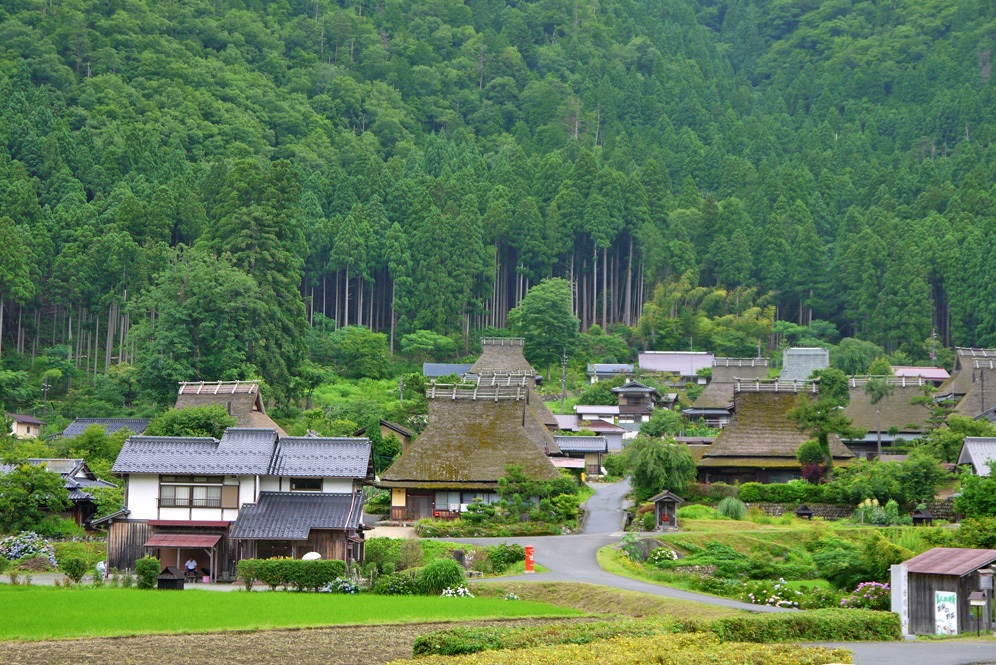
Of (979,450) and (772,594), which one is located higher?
(979,450)

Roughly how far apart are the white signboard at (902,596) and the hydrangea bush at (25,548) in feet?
69.6

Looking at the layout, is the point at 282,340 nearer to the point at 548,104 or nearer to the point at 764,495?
the point at 764,495

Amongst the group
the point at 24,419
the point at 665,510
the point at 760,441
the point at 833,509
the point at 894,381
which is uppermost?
the point at 894,381

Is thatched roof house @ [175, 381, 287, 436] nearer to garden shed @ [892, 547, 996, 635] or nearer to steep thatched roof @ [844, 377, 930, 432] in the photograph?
steep thatched roof @ [844, 377, 930, 432]

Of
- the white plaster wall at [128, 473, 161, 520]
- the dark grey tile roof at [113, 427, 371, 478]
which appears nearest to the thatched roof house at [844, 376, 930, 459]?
the dark grey tile roof at [113, 427, 371, 478]

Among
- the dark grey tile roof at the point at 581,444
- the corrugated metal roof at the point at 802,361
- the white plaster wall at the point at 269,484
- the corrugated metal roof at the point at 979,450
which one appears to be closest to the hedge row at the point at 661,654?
the white plaster wall at the point at 269,484

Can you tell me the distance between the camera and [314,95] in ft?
421

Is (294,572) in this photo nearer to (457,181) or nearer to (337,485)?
(337,485)

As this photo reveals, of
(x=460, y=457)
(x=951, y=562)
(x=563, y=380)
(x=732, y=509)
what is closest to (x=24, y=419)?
(x=460, y=457)

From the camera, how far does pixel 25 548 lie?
3544 centimetres

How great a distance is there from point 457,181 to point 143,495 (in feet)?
208

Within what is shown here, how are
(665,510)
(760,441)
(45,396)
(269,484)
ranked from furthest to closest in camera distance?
(45,396)
(760,441)
(665,510)
(269,484)

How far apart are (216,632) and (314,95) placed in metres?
108

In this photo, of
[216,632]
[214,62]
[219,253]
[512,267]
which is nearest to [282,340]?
[219,253]
